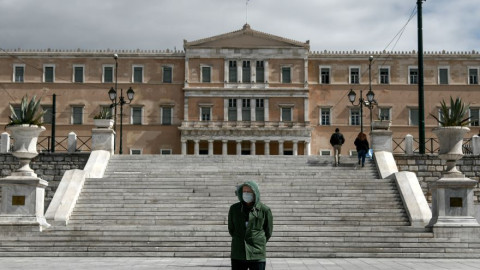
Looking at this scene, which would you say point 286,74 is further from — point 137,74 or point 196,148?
point 137,74

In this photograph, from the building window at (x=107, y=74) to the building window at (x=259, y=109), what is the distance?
11.7 m

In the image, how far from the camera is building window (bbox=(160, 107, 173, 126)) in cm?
5625

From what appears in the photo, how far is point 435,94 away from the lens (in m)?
56.8

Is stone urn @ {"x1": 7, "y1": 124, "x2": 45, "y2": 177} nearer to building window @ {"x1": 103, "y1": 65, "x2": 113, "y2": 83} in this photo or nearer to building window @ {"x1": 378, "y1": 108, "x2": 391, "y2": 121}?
building window @ {"x1": 103, "y1": 65, "x2": 113, "y2": 83}

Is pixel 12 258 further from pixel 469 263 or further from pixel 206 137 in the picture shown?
pixel 206 137

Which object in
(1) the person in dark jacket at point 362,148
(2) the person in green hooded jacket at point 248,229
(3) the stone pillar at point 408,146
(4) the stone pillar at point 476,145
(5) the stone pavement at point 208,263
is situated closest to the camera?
(2) the person in green hooded jacket at point 248,229

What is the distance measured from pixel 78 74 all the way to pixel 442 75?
2883 centimetres

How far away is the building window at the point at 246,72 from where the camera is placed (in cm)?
5647

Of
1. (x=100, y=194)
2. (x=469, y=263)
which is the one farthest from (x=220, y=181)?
(x=469, y=263)

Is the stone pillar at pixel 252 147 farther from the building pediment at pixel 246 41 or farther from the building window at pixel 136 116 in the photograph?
the building window at pixel 136 116

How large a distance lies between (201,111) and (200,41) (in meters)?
5.46

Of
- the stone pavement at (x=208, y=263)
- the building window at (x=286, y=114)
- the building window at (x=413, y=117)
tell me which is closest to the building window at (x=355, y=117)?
the building window at (x=413, y=117)

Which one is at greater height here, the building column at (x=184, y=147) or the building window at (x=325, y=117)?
the building window at (x=325, y=117)

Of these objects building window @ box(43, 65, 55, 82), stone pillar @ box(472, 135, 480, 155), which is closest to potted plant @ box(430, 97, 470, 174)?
stone pillar @ box(472, 135, 480, 155)
